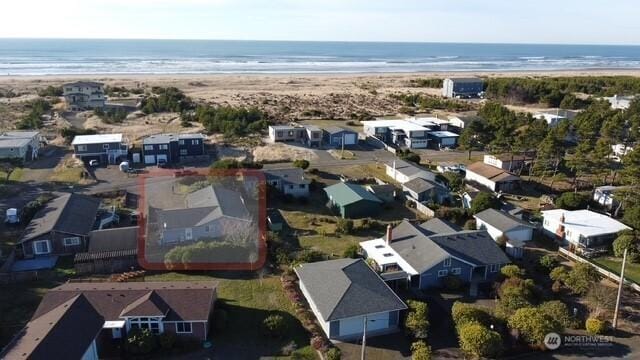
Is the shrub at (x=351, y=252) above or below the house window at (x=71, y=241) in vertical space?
below

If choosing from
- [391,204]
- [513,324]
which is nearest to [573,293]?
[513,324]

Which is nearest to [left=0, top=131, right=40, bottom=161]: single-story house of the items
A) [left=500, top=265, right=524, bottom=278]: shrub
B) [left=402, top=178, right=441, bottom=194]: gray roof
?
[left=402, top=178, right=441, bottom=194]: gray roof

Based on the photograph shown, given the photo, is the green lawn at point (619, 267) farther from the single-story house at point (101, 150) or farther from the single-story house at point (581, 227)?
the single-story house at point (101, 150)

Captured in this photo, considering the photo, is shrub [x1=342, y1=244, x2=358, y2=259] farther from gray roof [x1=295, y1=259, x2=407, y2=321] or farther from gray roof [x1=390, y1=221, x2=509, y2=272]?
gray roof [x1=295, y1=259, x2=407, y2=321]

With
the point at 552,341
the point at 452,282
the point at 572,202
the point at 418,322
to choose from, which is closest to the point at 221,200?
the point at 452,282

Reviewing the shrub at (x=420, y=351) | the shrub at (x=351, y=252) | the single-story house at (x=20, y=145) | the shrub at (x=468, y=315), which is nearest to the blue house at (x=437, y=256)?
the shrub at (x=351, y=252)

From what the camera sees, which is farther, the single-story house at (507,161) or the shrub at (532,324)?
the single-story house at (507,161)

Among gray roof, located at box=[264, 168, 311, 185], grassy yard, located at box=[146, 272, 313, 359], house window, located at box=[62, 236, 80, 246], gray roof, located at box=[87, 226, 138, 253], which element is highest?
gray roof, located at box=[264, 168, 311, 185]

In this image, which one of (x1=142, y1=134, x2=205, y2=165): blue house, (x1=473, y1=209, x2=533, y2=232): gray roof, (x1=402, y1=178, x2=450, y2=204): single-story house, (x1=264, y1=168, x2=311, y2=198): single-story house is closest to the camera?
(x1=473, y1=209, x2=533, y2=232): gray roof
